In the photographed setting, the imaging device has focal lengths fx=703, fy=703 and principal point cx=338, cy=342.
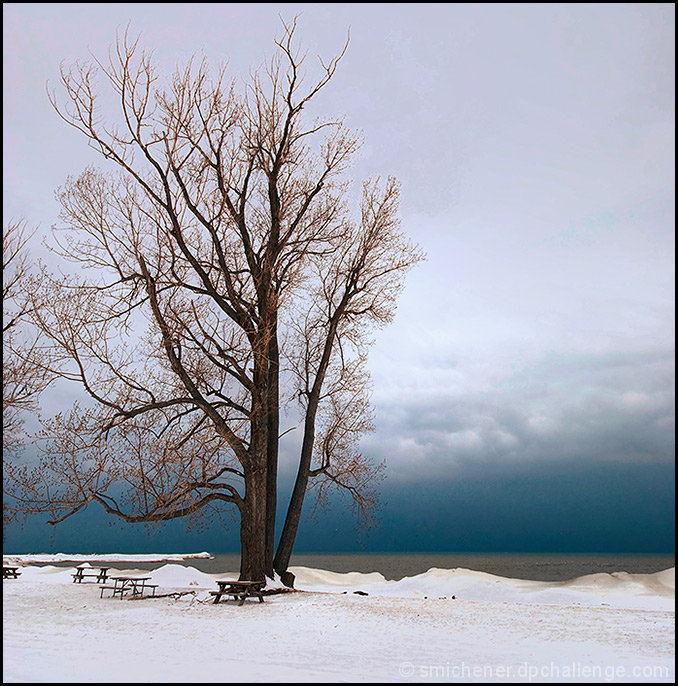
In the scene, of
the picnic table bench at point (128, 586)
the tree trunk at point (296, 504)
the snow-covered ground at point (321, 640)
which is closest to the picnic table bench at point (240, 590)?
the snow-covered ground at point (321, 640)

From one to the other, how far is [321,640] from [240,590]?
530cm

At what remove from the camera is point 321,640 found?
11.0 metres

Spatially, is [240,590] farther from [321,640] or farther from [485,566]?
[485,566]

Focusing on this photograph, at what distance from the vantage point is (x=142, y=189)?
58.8 ft

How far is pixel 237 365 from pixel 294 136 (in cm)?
655

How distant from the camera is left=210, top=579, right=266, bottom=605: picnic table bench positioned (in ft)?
50.2

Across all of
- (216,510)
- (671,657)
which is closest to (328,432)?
(216,510)

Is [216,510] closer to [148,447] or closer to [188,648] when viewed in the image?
[148,447]

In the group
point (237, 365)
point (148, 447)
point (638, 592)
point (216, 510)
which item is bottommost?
point (638, 592)

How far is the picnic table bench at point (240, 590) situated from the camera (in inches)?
602

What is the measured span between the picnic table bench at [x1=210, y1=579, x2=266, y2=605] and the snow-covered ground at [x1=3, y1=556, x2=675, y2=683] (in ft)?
0.83

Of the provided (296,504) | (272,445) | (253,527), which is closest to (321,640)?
(253,527)

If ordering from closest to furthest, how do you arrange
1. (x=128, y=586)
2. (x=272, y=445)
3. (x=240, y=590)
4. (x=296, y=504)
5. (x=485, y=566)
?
(x=240, y=590), (x=128, y=586), (x=272, y=445), (x=296, y=504), (x=485, y=566)

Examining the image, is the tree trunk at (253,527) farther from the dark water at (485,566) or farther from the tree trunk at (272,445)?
the dark water at (485,566)
